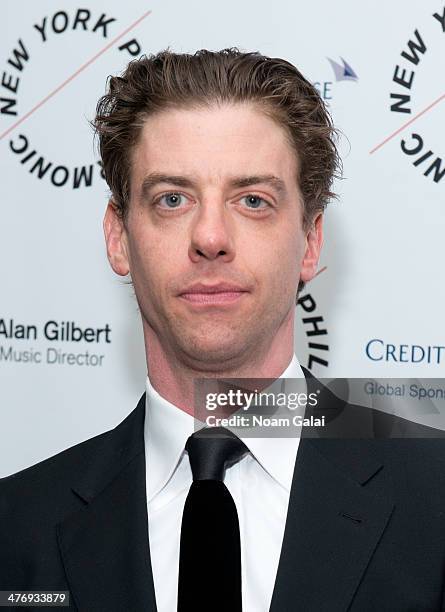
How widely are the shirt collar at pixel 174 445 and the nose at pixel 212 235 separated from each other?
24cm

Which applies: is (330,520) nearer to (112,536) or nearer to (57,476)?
(112,536)

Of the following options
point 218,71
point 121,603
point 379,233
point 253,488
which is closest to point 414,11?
point 379,233

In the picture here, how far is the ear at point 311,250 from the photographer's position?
1534mm

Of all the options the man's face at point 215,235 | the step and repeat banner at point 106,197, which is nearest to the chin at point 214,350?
the man's face at point 215,235

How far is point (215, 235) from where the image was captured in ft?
4.35

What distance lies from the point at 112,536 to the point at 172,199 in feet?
1.62

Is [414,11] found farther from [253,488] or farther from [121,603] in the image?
[121,603]

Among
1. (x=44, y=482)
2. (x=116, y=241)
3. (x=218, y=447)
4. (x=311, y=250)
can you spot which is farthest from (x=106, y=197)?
(x=218, y=447)

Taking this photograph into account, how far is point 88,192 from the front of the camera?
2.06 metres

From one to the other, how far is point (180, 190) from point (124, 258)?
20 cm

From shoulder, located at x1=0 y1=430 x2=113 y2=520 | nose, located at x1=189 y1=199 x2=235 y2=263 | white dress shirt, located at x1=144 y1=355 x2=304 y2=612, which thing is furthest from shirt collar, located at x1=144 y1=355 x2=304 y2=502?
nose, located at x1=189 y1=199 x2=235 y2=263

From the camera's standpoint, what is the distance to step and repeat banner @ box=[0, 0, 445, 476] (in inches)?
72.8

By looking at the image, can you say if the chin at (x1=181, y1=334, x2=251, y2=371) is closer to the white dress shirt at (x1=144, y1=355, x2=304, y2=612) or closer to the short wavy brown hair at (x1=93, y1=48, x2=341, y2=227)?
the white dress shirt at (x1=144, y1=355, x2=304, y2=612)

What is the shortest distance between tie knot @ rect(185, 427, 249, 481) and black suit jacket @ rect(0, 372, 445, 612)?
0.09 meters
